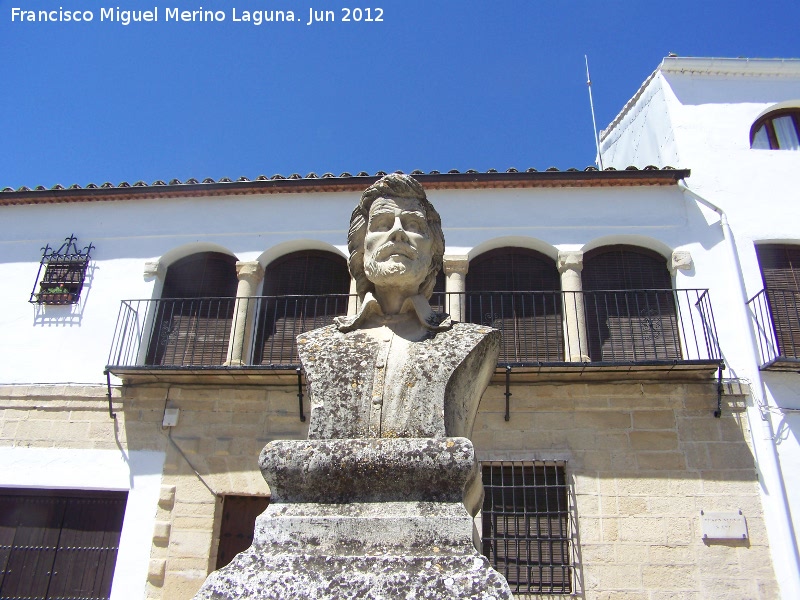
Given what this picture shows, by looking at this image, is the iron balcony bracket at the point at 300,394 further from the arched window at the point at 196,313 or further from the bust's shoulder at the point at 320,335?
the bust's shoulder at the point at 320,335

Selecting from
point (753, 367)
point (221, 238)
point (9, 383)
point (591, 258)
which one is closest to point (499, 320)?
point (591, 258)

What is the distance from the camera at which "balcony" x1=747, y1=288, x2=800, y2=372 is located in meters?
8.23

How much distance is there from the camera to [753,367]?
8.24 m

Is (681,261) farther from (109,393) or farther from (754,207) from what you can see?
(109,393)

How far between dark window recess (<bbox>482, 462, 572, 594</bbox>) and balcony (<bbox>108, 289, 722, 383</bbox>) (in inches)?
50.3

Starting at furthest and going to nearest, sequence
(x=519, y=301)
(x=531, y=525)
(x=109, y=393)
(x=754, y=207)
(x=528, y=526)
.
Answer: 1. (x=754, y=207)
2. (x=519, y=301)
3. (x=109, y=393)
4. (x=531, y=525)
5. (x=528, y=526)

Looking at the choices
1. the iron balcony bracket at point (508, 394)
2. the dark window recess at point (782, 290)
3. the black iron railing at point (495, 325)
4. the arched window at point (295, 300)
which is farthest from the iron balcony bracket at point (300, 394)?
the dark window recess at point (782, 290)

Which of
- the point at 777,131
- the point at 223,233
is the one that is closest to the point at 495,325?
the point at 223,233

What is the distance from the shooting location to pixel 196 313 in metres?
9.86

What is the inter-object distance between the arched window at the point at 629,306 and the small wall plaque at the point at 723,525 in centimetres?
204

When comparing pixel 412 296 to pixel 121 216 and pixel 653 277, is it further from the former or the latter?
pixel 121 216

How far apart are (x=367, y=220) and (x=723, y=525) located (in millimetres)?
6498

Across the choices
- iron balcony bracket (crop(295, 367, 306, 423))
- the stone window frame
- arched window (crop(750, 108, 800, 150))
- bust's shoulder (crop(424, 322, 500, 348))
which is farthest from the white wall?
bust's shoulder (crop(424, 322, 500, 348))

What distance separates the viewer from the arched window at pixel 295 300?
369 inches
